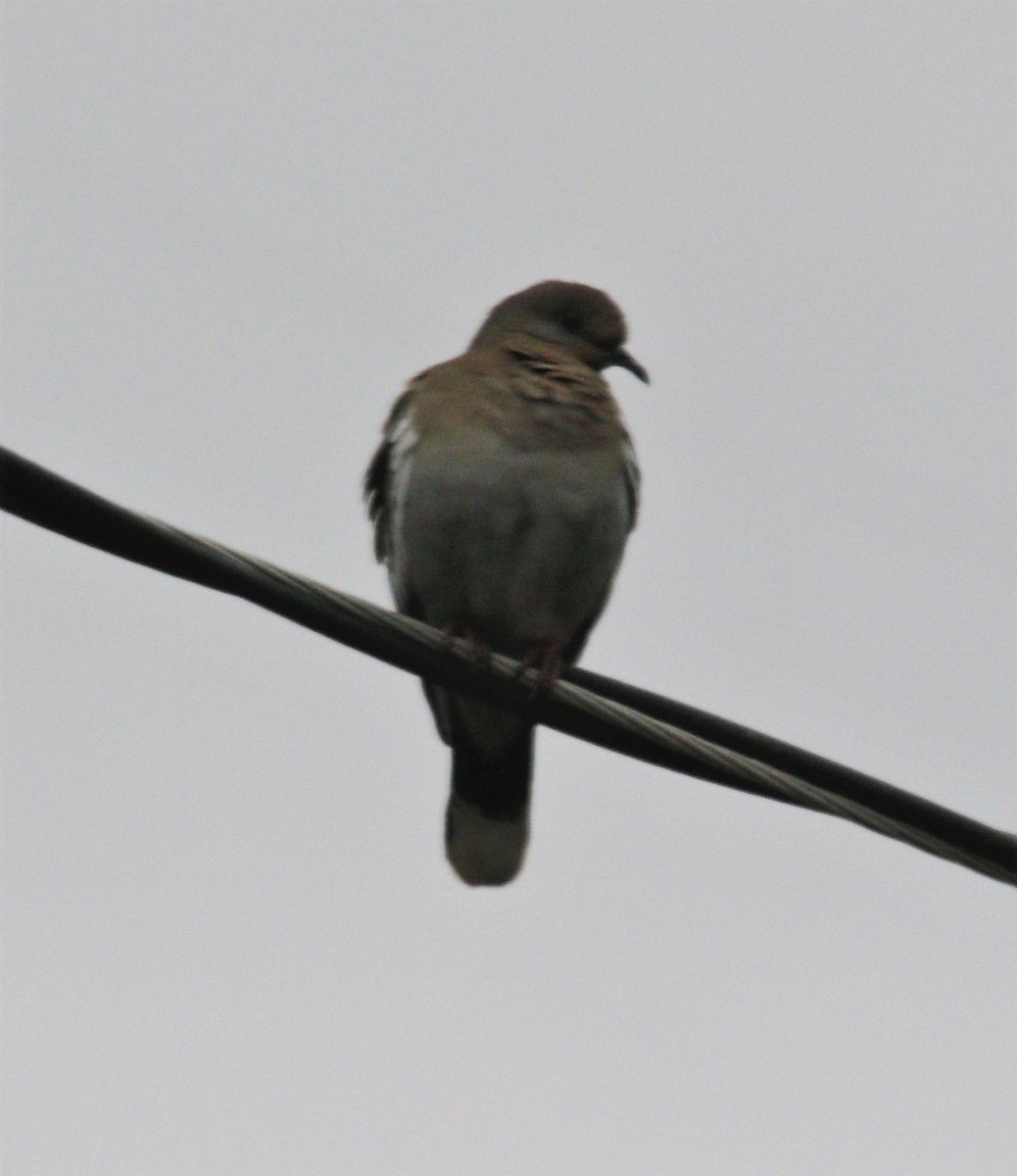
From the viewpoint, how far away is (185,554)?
113 inches

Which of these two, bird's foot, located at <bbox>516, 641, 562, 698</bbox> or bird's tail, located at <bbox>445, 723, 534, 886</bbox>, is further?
bird's tail, located at <bbox>445, 723, 534, 886</bbox>

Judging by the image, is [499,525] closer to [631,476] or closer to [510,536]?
[510,536]

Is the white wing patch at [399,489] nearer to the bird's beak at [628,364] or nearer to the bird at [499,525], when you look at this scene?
the bird at [499,525]

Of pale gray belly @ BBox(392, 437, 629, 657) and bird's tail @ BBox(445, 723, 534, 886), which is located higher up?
pale gray belly @ BBox(392, 437, 629, 657)

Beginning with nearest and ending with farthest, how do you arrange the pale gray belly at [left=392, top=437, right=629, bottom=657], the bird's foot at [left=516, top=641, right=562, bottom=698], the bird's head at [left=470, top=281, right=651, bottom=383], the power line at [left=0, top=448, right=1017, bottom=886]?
1. the power line at [left=0, top=448, right=1017, bottom=886]
2. the bird's foot at [left=516, top=641, right=562, bottom=698]
3. the pale gray belly at [left=392, top=437, right=629, bottom=657]
4. the bird's head at [left=470, top=281, right=651, bottom=383]

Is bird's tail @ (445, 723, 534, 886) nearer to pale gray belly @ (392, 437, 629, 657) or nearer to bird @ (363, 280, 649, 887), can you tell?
bird @ (363, 280, 649, 887)

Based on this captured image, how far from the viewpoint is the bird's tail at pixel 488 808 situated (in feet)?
17.0

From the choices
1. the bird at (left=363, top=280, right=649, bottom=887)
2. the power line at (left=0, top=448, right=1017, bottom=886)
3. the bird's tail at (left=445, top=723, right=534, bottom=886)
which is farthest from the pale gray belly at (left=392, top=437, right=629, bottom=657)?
the power line at (left=0, top=448, right=1017, bottom=886)

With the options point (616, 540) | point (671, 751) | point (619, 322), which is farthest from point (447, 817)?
point (671, 751)

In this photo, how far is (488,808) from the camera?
5.25 m

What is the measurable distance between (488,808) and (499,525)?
3.12 ft

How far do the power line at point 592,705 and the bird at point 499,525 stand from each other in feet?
3.15

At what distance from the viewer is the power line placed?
2787mm

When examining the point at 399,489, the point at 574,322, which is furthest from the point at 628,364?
the point at 399,489
